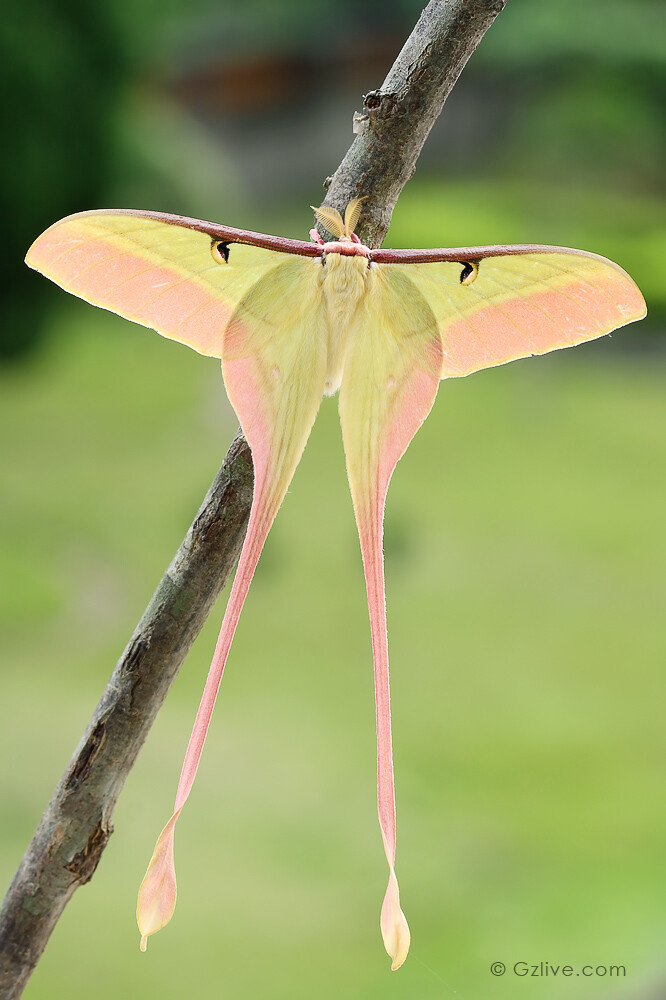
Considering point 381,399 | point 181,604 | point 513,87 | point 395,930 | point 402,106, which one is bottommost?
point 395,930

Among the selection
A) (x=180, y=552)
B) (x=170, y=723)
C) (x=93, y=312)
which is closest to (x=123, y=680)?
(x=180, y=552)

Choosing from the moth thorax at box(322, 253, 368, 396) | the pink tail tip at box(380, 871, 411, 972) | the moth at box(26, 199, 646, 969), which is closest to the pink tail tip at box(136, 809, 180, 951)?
the moth at box(26, 199, 646, 969)

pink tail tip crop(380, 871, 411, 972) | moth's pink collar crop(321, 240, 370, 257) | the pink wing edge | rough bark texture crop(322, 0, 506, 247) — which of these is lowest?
pink tail tip crop(380, 871, 411, 972)

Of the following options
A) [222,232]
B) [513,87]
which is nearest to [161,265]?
[222,232]

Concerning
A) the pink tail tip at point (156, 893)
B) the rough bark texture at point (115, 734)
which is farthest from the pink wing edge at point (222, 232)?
the pink tail tip at point (156, 893)

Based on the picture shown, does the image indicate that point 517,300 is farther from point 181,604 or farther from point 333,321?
point 181,604

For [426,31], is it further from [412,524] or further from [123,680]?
[412,524]

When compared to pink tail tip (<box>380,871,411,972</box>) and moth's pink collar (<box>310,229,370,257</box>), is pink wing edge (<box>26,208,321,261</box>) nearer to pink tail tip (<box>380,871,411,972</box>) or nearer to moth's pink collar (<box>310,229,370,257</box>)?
moth's pink collar (<box>310,229,370,257</box>)
